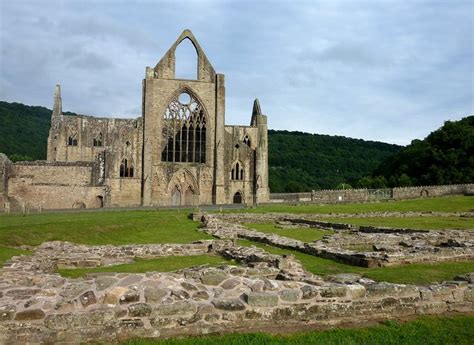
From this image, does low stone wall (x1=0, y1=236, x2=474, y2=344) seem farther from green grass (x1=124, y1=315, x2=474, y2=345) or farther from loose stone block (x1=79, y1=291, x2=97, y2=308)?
green grass (x1=124, y1=315, x2=474, y2=345)

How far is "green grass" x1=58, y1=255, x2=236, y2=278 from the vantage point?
14369 mm

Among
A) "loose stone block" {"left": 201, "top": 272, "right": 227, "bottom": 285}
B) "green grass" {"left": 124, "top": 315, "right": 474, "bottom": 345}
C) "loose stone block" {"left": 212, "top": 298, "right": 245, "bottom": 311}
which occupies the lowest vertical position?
"green grass" {"left": 124, "top": 315, "right": 474, "bottom": 345}

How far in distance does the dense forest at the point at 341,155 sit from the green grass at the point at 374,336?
246 feet

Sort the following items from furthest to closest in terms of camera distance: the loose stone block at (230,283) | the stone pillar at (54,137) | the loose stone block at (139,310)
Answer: the stone pillar at (54,137), the loose stone block at (230,283), the loose stone block at (139,310)

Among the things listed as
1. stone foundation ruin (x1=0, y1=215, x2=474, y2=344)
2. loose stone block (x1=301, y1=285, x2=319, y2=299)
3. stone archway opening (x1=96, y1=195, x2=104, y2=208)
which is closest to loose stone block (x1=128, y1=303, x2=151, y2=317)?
stone foundation ruin (x1=0, y1=215, x2=474, y2=344)

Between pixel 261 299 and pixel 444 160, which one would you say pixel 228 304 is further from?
pixel 444 160

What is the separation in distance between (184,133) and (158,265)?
44.3 meters

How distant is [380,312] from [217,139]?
51018 mm

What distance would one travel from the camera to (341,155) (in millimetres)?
136125

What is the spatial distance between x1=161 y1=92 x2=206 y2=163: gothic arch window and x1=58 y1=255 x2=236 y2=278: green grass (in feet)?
134

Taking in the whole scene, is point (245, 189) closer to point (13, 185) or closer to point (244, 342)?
point (13, 185)

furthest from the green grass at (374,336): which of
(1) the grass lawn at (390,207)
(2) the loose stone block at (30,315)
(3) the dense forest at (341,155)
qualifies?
(3) the dense forest at (341,155)

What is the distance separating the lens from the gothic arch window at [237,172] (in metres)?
59.2

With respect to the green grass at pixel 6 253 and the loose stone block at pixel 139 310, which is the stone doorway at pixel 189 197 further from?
the loose stone block at pixel 139 310
